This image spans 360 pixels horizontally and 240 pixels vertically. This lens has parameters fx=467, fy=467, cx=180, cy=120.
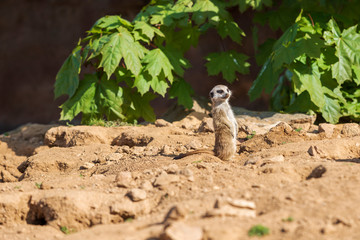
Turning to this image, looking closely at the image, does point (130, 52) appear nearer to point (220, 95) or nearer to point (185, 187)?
point (220, 95)

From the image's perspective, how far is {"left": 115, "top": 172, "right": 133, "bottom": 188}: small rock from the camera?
395 cm

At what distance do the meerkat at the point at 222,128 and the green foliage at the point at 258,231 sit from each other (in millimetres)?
1924

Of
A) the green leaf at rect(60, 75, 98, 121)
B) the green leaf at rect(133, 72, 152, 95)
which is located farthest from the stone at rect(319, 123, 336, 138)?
the green leaf at rect(60, 75, 98, 121)

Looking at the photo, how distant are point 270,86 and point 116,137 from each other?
2190 mm

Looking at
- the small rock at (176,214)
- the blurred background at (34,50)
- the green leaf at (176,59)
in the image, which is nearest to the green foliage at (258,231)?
the small rock at (176,214)

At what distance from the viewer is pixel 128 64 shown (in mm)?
6051

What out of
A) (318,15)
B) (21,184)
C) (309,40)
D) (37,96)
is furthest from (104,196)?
(37,96)

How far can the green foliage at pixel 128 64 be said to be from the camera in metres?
6.09

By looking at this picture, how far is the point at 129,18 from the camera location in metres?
10.5

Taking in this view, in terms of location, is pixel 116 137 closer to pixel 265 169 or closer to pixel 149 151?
pixel 149 151

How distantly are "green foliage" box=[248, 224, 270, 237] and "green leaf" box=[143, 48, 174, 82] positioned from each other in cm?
367

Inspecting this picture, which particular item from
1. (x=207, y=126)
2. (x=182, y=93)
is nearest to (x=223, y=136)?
(x=207, y=126)

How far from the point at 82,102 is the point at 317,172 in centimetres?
362

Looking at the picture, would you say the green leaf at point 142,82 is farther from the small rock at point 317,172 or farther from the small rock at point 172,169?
the small rock at point 317,172
